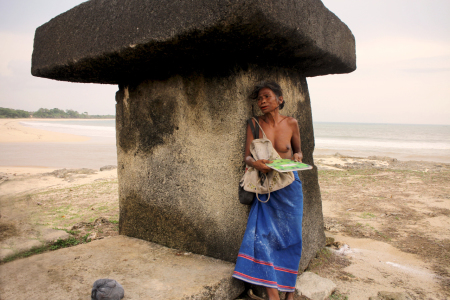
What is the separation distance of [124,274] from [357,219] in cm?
324

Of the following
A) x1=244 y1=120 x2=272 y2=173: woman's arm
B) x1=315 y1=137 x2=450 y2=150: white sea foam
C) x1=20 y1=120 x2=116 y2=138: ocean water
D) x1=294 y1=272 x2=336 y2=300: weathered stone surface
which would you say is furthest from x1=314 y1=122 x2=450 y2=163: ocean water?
x1=20 y1=120 x2=116 y2=138: ocean water

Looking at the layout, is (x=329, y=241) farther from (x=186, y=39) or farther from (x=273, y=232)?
(x=186, y=39)

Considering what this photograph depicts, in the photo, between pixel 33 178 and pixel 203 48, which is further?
pixel 33 178

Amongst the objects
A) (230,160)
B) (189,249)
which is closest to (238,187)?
(230,160)

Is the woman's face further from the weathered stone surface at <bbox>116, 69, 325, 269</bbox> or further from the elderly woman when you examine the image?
the weathered stone surface at <bbox>116, 69, 325, 269</bbox>

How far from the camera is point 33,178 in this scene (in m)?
6.98

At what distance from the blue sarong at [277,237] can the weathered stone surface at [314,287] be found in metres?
0.20

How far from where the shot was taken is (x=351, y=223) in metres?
4.13

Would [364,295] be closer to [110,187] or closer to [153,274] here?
[153,274]

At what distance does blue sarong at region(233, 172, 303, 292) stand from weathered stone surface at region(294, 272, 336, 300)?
197 mm

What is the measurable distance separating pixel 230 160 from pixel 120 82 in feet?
4.49

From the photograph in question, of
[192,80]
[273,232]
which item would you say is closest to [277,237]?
[273,232]

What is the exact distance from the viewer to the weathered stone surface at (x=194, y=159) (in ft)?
7.48

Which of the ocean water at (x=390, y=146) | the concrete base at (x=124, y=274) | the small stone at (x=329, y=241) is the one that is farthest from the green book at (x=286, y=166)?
the ocean water at (x=390, y=146)
